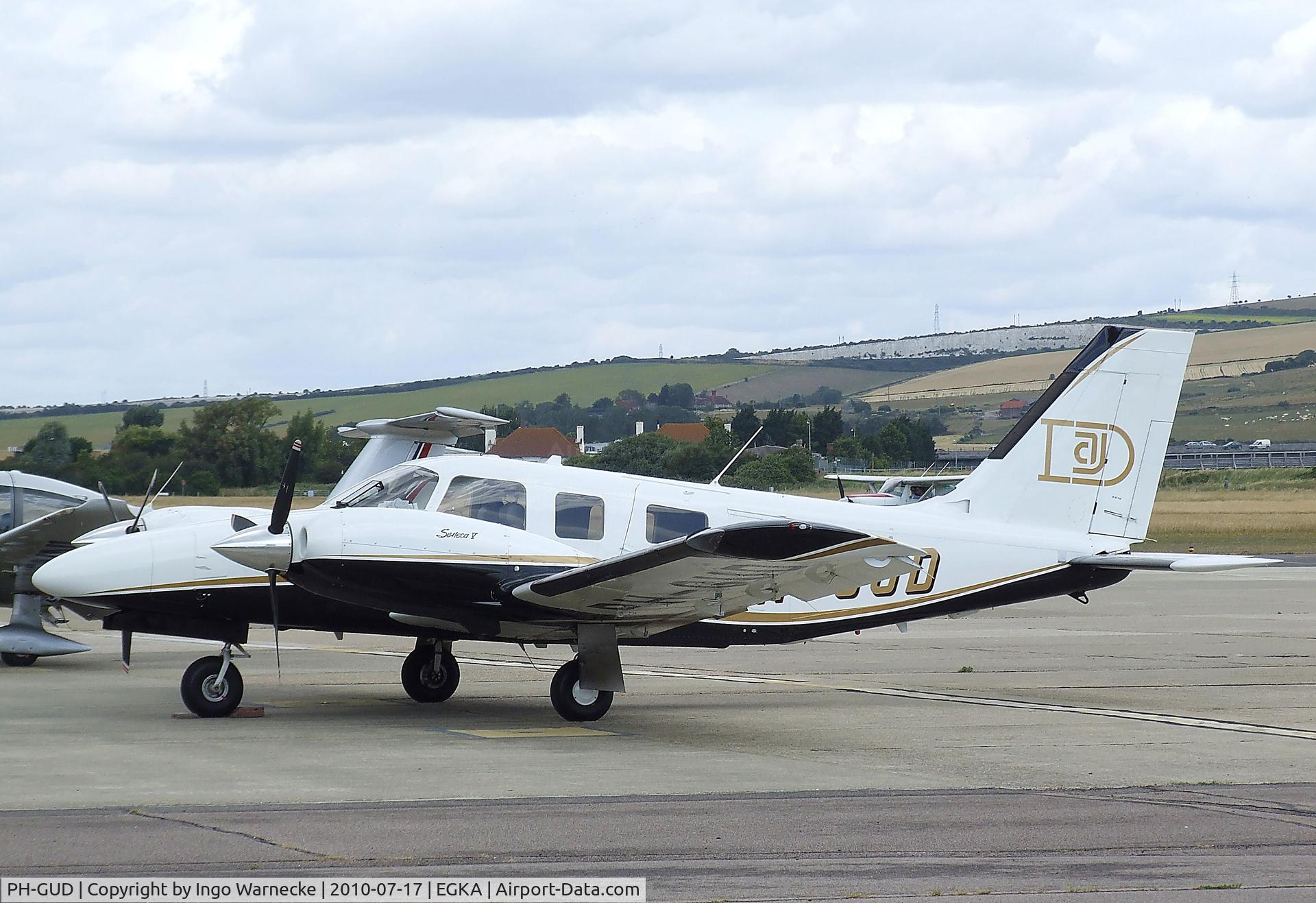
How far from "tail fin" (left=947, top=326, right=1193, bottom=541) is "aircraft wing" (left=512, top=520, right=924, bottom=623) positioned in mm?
3331

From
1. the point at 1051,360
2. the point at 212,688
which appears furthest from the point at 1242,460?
the point at 212,688

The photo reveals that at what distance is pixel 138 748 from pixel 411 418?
334 inches

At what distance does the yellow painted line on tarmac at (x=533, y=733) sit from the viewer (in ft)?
38.3

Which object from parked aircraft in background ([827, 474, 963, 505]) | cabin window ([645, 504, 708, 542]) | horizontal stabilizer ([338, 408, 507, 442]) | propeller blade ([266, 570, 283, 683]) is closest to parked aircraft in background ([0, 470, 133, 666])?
horizontal stabilizer ([338, 408, 507, 442])

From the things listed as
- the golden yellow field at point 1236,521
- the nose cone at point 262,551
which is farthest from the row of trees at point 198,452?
the golden yellow field at point 1236,521

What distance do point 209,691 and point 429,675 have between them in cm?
227

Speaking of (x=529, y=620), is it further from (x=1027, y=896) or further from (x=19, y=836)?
(x=1027, y=896)

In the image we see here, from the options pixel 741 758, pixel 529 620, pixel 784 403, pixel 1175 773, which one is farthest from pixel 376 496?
pixel 784 403

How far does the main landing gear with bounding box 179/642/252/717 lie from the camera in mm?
12383

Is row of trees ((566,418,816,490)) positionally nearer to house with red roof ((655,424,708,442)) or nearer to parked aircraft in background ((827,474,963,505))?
house with red roof ((655,424,708,442))

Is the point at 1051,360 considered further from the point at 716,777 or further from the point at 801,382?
the point at 716,777

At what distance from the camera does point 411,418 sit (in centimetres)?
1866

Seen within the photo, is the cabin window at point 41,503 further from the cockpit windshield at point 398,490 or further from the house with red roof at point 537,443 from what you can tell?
the house with red roof at point 537,443

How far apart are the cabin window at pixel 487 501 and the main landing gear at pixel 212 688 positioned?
2.44 m
